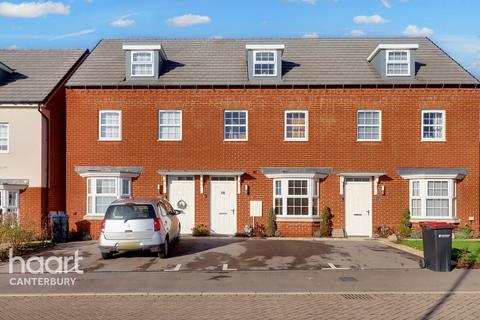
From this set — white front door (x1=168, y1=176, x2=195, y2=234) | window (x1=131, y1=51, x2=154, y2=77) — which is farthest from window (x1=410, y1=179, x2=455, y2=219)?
window (x1=131, y1=51, x2=154, y2=77)

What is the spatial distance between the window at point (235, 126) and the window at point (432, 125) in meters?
7.08

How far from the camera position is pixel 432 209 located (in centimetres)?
2211

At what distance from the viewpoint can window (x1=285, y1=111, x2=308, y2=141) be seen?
22766 millimetres

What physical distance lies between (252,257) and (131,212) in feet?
11.6

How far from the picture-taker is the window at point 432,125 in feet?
74.1

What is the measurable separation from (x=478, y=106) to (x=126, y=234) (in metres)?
15.0

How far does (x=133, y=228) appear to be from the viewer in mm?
14664

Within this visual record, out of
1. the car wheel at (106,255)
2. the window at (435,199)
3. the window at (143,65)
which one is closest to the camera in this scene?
the car wheel at (106,255)

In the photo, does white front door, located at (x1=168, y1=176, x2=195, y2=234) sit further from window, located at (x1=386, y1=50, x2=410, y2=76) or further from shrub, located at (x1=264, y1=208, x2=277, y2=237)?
window, located at (x1=386, y1=50, x2=410, y2=76)

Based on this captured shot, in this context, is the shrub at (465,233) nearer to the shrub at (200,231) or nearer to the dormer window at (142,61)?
the shrub at (200,231)

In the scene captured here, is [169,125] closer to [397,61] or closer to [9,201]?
[9,201]

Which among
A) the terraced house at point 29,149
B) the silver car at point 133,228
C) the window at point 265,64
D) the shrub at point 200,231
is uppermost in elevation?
the window at point 265,64

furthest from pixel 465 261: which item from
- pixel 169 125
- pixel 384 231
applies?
pixel 169 125

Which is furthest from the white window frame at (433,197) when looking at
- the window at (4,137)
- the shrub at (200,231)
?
the window at (4,137)
